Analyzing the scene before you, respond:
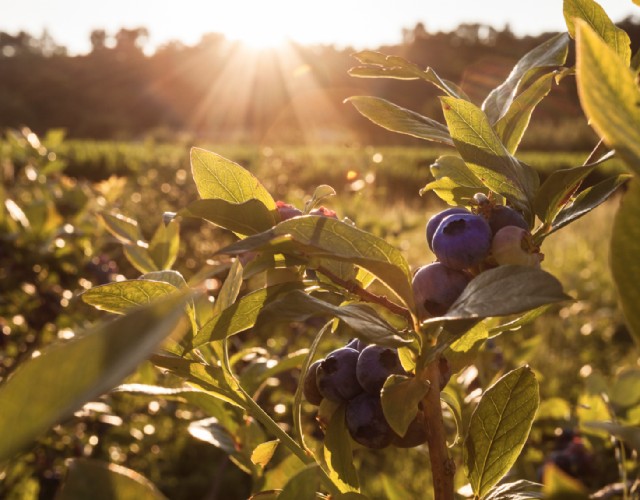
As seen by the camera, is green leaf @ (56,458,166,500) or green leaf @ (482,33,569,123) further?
green leaf @ (482,33,569,123)

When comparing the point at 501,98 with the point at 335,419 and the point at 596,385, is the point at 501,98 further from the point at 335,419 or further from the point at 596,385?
the point at 596,385

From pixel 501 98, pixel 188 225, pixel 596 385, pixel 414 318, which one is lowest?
pixel 188 225

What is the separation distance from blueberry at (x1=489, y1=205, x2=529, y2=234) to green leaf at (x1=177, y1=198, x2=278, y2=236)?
15cm

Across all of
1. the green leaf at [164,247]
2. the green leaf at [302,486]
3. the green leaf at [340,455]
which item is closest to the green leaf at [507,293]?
the green leaf at [302,486]

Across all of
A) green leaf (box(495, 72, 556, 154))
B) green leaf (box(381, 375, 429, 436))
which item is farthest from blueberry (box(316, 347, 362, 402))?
green leaf (box(495, 72, 556, 154))

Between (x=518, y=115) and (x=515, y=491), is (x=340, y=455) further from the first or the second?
(x=518, y=115)

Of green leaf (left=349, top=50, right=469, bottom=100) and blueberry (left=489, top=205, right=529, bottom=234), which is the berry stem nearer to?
blueberry (left=489, top=205, right=529, bottom=234)

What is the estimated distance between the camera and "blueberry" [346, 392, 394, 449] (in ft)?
1.75

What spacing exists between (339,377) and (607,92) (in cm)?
35

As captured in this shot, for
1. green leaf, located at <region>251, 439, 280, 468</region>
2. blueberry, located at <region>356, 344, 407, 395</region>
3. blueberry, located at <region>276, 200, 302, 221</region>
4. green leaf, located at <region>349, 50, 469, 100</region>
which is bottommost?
green leaf, located at <region>251, 439, 280, 468</region>

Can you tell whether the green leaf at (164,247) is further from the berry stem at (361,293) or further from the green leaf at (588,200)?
the green leaf at (588,200)

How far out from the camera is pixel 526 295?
1.11ft

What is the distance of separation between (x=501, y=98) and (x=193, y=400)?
0.40 meters

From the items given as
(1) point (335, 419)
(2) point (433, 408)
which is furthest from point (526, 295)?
(1) point (335, 419)
